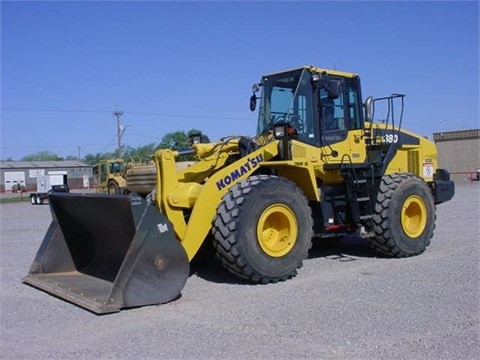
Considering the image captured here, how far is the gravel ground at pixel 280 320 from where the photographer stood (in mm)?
4832

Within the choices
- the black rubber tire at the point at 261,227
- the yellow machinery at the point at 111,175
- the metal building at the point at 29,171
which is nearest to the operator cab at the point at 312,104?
the black rubber tire at the point at 261,227

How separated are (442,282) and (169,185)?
369cm

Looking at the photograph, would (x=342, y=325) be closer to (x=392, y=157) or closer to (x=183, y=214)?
(x=183, y=214)

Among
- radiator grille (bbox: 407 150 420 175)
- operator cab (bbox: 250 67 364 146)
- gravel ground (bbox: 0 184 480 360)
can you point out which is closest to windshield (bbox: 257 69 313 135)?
operator cab (bbox: 250 67 364 146)

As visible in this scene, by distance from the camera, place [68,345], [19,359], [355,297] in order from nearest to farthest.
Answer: [19,359], [68,345], [355,297]

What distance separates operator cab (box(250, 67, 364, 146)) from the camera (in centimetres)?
854

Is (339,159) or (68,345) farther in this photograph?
(339,159)

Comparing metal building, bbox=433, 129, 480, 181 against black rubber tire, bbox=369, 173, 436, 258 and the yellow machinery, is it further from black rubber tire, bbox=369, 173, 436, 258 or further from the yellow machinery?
black rubber tire, bbox=369, 173, 436, 258

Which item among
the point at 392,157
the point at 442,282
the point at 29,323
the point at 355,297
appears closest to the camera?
the point at 29,323

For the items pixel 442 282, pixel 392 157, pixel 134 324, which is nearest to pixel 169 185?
pixel 134 324

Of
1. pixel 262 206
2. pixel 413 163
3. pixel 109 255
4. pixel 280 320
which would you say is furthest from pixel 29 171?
pixel 280 320

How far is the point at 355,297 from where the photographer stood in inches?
255

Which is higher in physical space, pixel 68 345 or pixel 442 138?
pixel 442 138

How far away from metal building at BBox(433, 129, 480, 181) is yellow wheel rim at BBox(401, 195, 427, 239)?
40396mm
